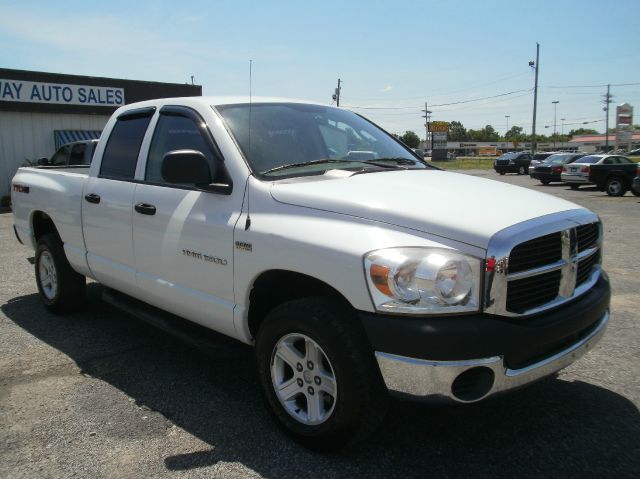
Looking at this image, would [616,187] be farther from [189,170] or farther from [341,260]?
[341,260]

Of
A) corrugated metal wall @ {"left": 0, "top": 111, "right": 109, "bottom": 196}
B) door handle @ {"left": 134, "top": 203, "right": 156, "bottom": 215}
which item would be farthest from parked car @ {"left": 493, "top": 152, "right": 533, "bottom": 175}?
door handle @ {"left": 134, "top": 203, "right": 156, "bottom": 215}

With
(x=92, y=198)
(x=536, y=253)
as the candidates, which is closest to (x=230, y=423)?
(x=536, y=253)

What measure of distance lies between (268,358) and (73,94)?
18642 mm

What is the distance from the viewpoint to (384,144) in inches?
168

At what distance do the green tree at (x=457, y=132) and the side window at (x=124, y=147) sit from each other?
177 metres

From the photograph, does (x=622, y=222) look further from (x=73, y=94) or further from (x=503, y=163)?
(x=503, y=163)

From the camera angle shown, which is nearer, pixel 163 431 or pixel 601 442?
pixel 601 442

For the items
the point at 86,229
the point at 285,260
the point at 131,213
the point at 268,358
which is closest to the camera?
the point at 285,260

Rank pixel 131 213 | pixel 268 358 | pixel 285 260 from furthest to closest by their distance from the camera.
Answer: pixel 131 213, pixel 268 358, pixel 285 260

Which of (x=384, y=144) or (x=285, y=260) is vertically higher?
(x=384, y=144)

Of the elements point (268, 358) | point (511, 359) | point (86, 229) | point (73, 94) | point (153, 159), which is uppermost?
point (73, 94)

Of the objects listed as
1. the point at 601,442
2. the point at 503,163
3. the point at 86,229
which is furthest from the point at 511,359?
the point at 503,163

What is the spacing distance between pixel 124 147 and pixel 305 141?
5.38 ft

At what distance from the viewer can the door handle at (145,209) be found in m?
3.79
